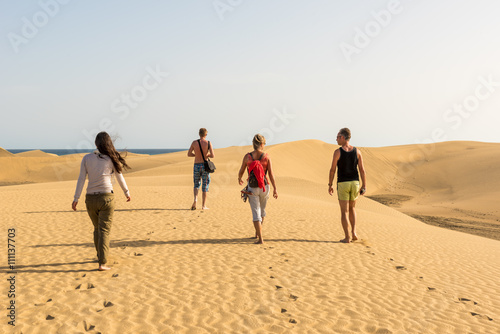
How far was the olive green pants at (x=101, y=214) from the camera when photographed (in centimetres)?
539

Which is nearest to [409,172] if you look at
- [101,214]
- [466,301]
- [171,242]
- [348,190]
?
[348,190]

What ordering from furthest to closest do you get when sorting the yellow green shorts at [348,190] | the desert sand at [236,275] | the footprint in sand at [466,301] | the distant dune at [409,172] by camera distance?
the distant dune at [409,172] → the yellow green shorts at [348,190] → the footprint in sand at [466,301] → the desert sand at [236,275]

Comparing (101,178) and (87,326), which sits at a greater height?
(101,178)

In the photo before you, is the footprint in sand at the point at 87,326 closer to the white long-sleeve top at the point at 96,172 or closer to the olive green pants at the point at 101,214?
the olive green pants at the point at 101,214

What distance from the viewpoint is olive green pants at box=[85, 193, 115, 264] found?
5.39 meters

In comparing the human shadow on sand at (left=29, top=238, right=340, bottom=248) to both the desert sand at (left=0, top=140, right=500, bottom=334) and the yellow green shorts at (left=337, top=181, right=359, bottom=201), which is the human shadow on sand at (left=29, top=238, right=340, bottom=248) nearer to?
the desert sand at (left=0, top=140, right=500, bottom=334)

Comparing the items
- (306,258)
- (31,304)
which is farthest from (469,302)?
(31,304)

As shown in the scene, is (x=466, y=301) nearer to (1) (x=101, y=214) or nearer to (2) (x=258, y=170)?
(2) (x=258, y=170)

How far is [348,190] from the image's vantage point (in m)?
7.41

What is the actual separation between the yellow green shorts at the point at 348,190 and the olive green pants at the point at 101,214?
173 inches

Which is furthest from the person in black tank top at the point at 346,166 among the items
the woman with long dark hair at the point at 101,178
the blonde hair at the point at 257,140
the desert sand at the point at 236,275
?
the woman with long dark hair at the point at 101,178

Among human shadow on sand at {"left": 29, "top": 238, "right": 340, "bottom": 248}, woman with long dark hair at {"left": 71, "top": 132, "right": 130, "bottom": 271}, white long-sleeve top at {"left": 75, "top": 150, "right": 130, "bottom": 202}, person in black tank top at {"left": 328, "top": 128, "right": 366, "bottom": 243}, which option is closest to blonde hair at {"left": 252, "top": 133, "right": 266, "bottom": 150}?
person in black tank top at {"left": 328, "top": 128, "right": 366, "bottom": 243}

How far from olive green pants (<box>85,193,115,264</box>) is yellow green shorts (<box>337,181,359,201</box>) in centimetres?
439

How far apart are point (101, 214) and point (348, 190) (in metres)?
4.65
